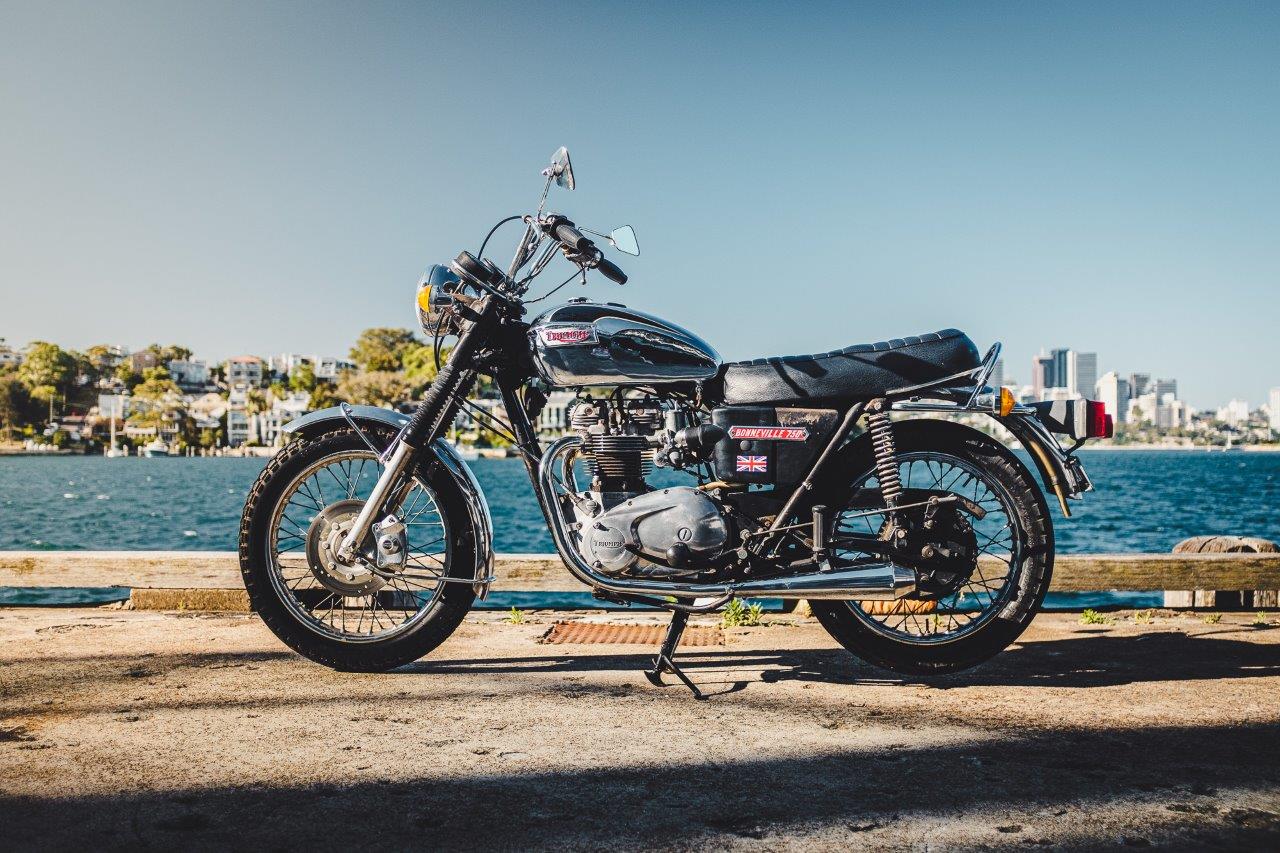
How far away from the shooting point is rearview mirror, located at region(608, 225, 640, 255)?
12.0 ft

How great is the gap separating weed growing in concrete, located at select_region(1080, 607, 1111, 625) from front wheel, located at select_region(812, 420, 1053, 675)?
58.1 inches

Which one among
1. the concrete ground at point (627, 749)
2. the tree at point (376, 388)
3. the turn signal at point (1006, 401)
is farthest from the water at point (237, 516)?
A: the tree at point (376, 388)

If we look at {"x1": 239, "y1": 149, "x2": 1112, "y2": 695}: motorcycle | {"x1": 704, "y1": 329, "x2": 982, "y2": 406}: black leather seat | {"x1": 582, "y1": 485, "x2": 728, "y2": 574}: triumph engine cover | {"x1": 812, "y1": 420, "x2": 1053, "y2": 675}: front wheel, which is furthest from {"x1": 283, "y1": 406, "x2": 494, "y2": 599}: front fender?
{"x1": 812, "y1": 420, "x2": 1053, "y2": 675}: front wheel

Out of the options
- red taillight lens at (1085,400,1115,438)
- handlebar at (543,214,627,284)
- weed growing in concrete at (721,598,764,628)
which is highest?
handlebar at (543,214,627,284)

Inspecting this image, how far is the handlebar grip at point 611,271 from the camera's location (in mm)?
3793

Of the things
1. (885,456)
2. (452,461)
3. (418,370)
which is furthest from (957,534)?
(418,370)

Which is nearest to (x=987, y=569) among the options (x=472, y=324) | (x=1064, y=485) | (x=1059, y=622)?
(x=1059, y=622)

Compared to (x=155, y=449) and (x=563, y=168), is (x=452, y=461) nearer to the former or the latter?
(x=563, y=168)

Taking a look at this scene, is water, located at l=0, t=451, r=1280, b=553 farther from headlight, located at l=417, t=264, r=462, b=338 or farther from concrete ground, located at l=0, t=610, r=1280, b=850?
headlight, located at l=417, t=264, r=462, b=338

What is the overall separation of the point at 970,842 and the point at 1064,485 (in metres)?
1.93

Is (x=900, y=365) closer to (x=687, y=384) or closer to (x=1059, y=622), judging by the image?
(x=687, y=384)

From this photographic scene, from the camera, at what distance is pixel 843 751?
9.38 ft

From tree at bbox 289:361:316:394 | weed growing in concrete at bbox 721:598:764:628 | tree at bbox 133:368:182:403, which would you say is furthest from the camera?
tree at bbox 133:368:182:403

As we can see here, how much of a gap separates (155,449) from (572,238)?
19594 centimetres
